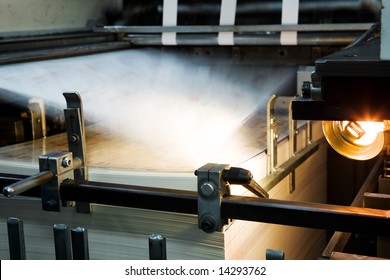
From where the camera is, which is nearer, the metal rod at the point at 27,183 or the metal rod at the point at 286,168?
the metal rod at the point at 27,183

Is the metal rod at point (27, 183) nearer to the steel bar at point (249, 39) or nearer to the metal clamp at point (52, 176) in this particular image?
the metal clamp at point (52, 176)

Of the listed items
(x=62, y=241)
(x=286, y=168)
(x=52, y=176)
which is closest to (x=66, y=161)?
(x=52, y=176)

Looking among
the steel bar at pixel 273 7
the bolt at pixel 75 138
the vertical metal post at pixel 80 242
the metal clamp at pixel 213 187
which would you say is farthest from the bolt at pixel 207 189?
the steel bar at pixel 273 7

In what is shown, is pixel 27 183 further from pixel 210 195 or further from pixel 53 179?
pixel 210 195

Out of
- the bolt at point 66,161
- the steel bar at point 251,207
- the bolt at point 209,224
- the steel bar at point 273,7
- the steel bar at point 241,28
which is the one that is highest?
the steel bar at point 273,7

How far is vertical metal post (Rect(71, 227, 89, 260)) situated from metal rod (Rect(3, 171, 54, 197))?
123 mm

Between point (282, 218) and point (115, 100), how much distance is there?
1248mm

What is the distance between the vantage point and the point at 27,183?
1140 millimetres

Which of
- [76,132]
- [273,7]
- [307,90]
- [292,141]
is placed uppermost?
[273,7]

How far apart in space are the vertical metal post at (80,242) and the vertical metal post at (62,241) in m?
0.02

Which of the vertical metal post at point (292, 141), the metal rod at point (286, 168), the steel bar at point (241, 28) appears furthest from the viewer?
the steel bar at point (241, 28)

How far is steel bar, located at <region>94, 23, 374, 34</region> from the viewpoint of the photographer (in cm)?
225

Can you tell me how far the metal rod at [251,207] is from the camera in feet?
3.40

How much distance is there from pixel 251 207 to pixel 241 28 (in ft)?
4.77
